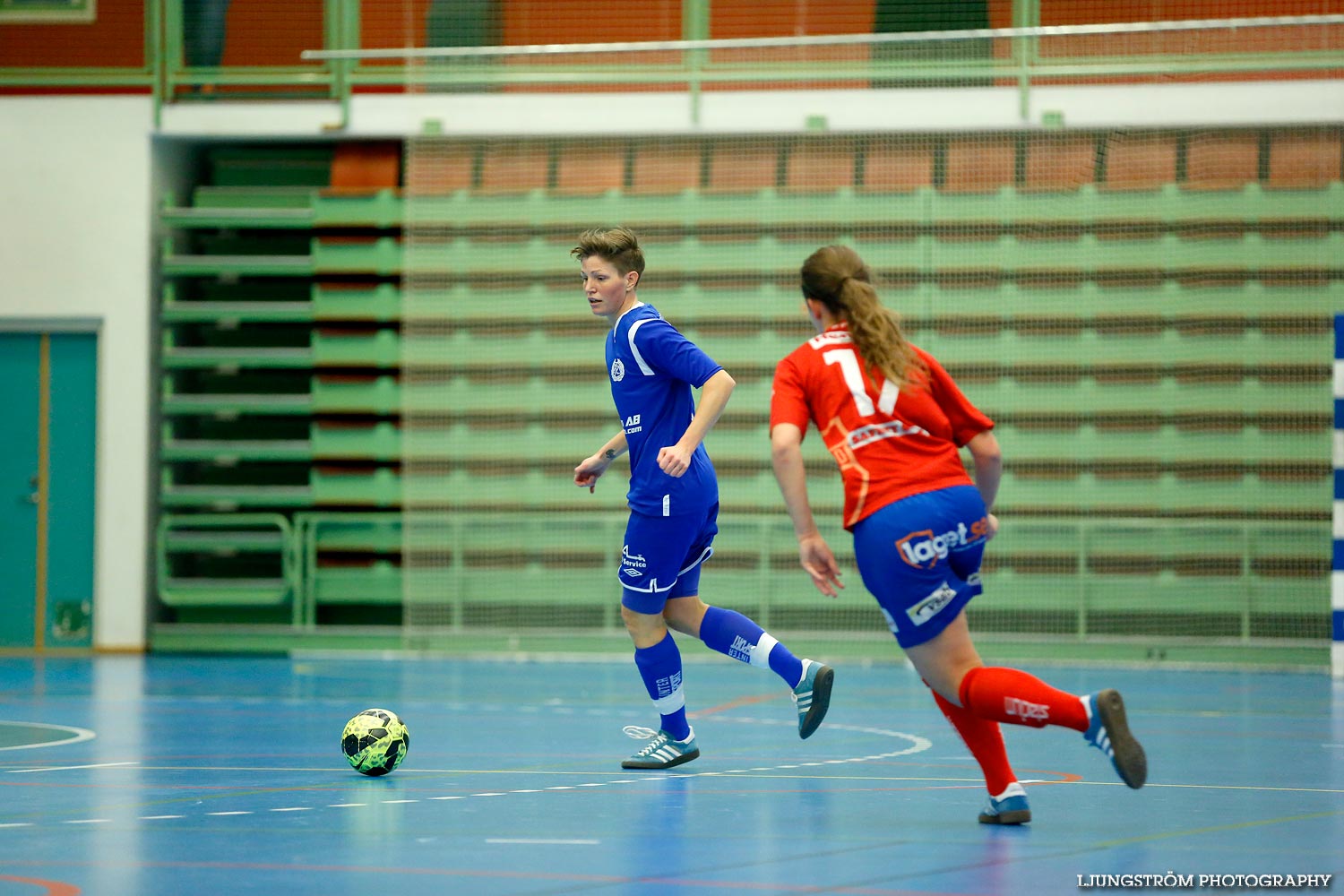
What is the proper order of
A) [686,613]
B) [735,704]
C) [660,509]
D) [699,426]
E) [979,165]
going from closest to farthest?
[699,426] → [660,509] → [686,613] → [735,704] → [979,165]

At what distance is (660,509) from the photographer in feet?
20.4

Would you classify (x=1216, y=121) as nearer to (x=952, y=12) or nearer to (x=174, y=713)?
(x=952, y=12)

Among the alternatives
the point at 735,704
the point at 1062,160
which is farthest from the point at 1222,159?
the point at 735,704

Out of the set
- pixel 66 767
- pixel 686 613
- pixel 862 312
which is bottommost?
pixel 66 767

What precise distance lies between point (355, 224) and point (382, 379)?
1.36 metres

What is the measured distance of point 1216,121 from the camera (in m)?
13.1

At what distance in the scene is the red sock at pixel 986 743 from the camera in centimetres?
480

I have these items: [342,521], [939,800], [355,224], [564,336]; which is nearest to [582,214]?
[564,336]

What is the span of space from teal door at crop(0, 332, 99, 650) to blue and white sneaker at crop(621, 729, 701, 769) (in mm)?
9223

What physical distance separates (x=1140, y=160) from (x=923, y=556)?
31.7 ft

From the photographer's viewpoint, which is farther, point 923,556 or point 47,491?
point 47,491

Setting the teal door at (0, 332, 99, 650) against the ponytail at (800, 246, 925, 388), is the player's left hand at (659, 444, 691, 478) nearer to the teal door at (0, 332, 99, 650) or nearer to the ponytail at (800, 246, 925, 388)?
the ponytail at (800, 246, 925, 388)

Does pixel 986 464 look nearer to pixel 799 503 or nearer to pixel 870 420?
pixel 870 420

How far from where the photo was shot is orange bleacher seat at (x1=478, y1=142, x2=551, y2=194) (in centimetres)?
1421
